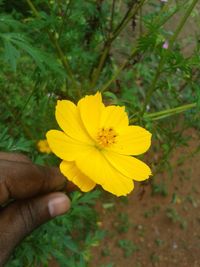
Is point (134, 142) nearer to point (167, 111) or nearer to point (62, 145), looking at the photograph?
point (62, 145)

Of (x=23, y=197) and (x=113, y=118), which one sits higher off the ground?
(x=113, y=118)

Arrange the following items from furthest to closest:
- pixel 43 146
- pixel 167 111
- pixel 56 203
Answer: pixel 43 146, pixel 167 111, pixel 56 203

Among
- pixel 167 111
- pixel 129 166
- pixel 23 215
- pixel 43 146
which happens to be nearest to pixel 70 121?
pixel 129 166

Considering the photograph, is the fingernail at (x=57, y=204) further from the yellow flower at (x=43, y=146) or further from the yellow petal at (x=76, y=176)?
the yellow flower at (x=43, y=146)

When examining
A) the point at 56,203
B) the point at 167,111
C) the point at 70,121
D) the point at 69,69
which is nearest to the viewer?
the point at 70,121

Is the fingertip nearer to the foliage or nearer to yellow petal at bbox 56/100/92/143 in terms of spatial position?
yellow petal at bbox 56/100/92/143

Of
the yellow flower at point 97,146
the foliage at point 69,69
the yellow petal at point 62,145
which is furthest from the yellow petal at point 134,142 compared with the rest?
the foliage at point 69,69

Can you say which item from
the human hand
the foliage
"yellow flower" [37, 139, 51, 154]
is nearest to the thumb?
the human hand

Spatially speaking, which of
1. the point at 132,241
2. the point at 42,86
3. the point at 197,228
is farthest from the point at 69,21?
the point at 197,228

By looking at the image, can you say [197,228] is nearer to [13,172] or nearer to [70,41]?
→ [70,41]
